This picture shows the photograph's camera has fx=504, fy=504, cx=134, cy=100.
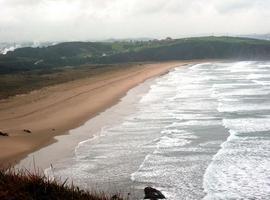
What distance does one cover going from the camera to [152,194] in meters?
11.8

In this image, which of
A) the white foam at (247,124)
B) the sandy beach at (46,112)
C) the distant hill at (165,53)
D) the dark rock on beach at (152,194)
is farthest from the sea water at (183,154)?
the distant hill at (165,53)

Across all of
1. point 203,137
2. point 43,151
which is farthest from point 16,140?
point 203,137

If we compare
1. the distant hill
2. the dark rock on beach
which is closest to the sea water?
the dark rock on beach

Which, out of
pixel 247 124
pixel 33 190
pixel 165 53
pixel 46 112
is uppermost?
pixel 33 190

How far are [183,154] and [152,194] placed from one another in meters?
5.18

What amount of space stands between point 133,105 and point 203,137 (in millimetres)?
12099

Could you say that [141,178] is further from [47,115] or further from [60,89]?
[60,89]

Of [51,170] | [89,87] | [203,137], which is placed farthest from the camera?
[89,87]

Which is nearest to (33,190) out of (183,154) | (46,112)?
(183,154)

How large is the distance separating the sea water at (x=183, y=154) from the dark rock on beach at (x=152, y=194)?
10.2 inches

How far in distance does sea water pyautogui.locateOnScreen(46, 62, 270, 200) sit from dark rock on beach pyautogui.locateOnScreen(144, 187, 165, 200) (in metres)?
0.26

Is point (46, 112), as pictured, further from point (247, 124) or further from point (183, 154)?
point (183, 154)

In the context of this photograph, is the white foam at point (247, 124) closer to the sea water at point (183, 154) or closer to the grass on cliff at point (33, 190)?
the sea water at point (183, 154)

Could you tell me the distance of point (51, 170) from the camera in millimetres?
14852
